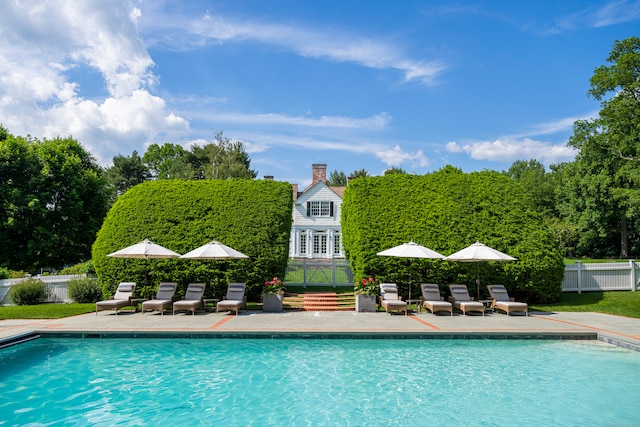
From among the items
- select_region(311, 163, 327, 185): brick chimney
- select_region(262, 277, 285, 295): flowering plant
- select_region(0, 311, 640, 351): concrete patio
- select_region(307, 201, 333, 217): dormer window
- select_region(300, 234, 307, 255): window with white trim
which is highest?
select_region(311, 163, 327, 185): brick chimney

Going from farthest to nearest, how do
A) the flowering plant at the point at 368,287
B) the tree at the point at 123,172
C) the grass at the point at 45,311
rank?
the tree at the point at 123,172
the flowering plant at the point at 368,287
the grass at the point at 45,311

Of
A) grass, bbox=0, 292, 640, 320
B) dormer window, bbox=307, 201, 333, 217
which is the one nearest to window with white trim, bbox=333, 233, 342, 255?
dormer window, bbox=307, 201, 333, 217

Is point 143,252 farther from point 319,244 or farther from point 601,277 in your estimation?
point 319,244

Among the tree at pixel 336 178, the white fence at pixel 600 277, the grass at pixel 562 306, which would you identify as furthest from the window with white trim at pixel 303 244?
the tree at pixel 336 178

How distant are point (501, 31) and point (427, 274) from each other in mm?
9375

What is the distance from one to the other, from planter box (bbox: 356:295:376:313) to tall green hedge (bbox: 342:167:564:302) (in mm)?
1301

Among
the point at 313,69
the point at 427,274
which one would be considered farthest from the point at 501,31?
the point at 427,274

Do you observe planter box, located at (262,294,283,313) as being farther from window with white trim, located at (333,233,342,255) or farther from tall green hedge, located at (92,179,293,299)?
window with white trim, located at (333,233,342,255)

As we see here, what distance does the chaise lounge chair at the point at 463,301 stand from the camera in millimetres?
14531

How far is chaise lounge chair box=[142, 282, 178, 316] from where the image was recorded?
1433 cm

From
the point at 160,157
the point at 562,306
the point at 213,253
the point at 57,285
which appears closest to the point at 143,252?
the point at 213,253

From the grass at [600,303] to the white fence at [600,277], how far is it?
353 millimetres

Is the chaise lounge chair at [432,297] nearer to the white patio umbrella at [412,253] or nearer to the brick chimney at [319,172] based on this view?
the white patio umbrella at [412,253]

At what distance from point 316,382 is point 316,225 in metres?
30.8
